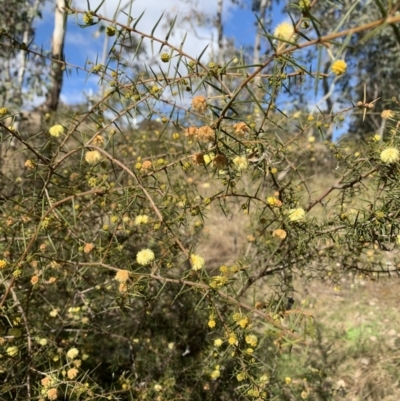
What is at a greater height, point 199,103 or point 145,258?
point 199,103

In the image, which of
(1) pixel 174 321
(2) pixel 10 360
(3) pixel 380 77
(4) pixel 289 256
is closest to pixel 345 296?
(1) pixel 174 321

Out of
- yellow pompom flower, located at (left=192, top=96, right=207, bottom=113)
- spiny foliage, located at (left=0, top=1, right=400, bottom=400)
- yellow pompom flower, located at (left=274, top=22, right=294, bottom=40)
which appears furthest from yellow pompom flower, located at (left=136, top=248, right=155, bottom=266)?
yellow pompom flower, located at (left=274, top=22, right=294, bottom=40)

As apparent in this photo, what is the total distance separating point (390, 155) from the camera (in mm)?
1267

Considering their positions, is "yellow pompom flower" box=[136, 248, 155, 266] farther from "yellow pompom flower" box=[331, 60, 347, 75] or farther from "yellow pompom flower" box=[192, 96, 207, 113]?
"yellow pompom flower" box=[331, 60, 347, 75]

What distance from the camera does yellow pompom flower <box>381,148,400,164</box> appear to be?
126 centimetres

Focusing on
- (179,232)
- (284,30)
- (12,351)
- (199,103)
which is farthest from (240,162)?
(12,351)

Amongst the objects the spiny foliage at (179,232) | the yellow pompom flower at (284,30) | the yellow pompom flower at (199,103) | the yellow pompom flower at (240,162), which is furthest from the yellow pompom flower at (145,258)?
the yellow pompom flower at (284,30)

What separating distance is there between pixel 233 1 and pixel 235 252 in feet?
38.8

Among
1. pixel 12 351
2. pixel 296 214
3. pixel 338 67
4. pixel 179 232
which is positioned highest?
pixel 179 232

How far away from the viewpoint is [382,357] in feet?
8.95

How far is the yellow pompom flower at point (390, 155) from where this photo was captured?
1.26 meters

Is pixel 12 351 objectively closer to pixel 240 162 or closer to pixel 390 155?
pixel 240 162

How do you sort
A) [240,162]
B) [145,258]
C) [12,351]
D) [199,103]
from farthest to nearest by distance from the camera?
[12,351]
[145,258]
[240,162]
[199,103]

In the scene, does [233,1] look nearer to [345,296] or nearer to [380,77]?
[380,77]
